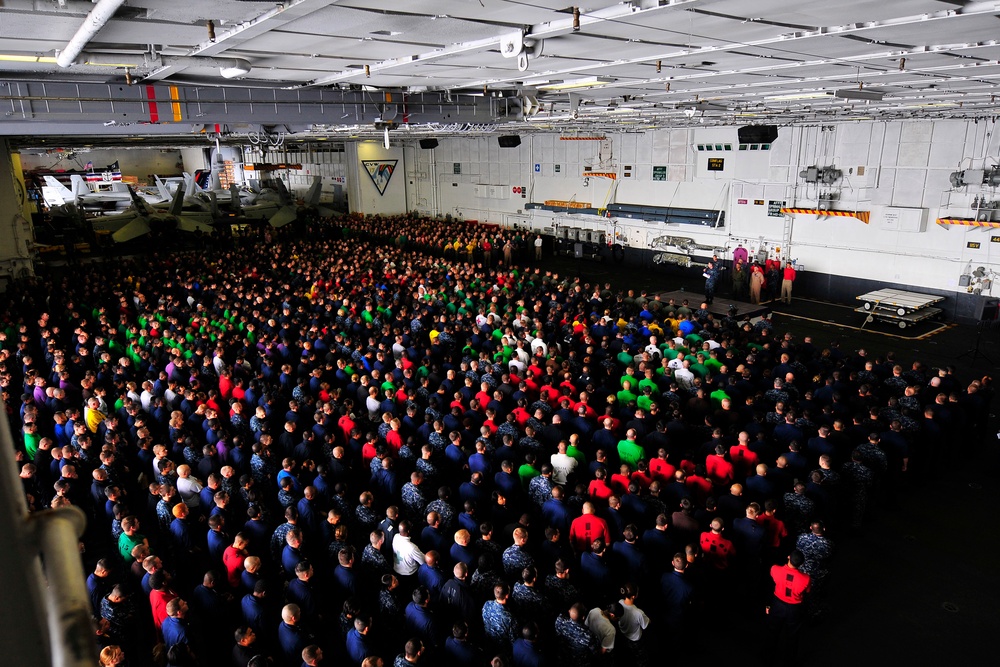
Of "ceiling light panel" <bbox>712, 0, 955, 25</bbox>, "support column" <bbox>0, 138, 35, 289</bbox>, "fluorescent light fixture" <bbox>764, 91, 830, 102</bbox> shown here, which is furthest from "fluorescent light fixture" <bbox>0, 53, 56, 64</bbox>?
"support column" <bbox>0, 138, 35, 289</bbox>

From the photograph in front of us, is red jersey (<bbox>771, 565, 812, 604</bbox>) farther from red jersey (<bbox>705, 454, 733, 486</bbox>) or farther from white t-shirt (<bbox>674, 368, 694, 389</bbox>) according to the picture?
white t-shirt (<bbox>674, 368, 694, 389</bbox>)

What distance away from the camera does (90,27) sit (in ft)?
15.8

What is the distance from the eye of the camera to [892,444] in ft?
28.2

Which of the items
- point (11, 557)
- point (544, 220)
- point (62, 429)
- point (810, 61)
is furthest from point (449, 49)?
point (544, 220)

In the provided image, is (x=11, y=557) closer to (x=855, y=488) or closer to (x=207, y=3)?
(x=207, y=3)

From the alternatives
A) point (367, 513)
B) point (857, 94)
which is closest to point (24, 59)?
point (367, 513)

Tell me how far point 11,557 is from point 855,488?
884 centimetres

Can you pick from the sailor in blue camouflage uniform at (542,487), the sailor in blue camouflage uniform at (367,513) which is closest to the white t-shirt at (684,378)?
the sailor in blue camouflage uniform at (542,487)

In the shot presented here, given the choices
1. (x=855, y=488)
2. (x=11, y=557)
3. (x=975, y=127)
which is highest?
(x=975, y=127)

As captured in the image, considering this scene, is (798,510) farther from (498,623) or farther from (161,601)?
(161,601)

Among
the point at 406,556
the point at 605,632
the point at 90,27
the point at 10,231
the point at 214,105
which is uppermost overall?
the point at 90,27

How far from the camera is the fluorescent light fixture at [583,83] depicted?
32.2ft

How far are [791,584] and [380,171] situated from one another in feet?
111

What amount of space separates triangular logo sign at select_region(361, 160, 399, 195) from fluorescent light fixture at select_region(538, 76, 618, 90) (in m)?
26.4
